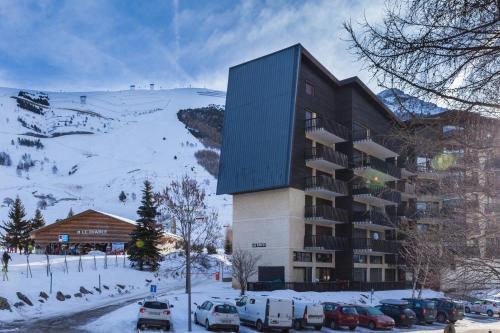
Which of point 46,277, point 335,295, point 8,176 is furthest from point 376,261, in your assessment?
point 8,176

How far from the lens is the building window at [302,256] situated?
47031mm

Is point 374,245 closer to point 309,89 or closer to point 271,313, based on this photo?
point 309,89

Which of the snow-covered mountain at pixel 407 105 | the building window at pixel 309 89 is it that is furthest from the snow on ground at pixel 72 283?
the snow-covered mountain at pixel 407 105

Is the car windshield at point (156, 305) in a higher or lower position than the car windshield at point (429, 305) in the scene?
higher

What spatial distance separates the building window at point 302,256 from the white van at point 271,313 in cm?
1598

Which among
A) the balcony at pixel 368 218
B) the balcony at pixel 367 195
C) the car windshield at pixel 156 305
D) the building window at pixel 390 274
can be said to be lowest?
the car windshield at pixel 156 305

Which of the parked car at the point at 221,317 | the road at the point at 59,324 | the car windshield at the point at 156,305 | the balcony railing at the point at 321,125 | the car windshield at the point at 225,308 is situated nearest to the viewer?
the road at the point at 59,324

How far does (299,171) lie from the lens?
48.0 meters

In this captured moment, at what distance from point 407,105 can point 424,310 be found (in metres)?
35.7

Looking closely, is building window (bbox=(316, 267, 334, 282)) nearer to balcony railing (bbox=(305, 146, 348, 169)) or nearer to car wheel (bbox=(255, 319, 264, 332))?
balcony railing (bbox=(305, 146, 348, 169))

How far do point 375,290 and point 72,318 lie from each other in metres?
30.3

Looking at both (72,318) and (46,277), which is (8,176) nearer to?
(46,277)

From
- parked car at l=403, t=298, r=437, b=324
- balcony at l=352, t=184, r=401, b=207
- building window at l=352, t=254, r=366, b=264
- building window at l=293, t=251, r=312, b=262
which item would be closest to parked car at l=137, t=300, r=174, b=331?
parked car at l=403, t=298, r=437, b=324

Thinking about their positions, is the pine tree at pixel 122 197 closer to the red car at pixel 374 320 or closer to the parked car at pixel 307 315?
the red car at pixel 374 320
